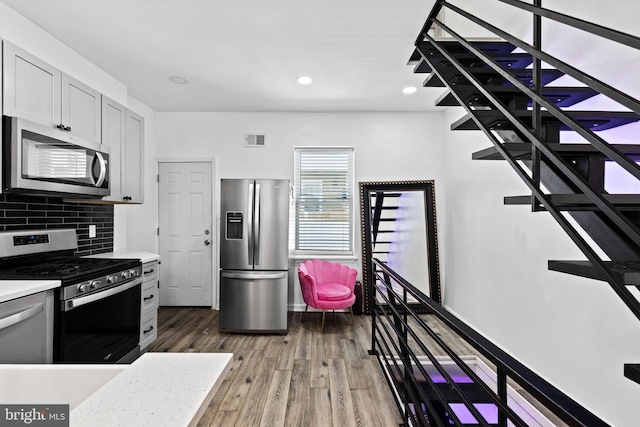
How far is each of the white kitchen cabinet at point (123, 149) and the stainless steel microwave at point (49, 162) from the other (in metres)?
0.27

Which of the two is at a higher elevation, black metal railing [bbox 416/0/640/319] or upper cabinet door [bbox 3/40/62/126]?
upper cabinet door [bbox 3/40/62/126]

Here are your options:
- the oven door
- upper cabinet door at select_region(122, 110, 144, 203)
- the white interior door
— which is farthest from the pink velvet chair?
upper cabinet door at select_region(122, 110, 144, 203)

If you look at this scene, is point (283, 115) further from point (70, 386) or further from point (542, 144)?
point (70, 386)

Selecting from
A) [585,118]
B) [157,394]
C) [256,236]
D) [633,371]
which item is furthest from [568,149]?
[256,236]

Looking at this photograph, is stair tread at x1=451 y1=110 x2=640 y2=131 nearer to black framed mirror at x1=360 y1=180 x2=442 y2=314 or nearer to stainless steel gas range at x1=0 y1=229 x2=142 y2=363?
stainless steel gas range at x1=0 y1=229 x2=142 y2=363

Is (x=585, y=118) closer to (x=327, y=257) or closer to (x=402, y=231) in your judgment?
(x=402, y=231)

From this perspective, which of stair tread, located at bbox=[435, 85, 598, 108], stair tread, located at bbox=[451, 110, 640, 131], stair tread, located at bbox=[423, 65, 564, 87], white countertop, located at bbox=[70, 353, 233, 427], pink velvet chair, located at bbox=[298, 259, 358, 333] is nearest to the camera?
white countertop, located at bbox=[70, 353, 233, 427]

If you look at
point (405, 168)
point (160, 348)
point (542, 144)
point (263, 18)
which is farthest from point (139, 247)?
point (542, 144)

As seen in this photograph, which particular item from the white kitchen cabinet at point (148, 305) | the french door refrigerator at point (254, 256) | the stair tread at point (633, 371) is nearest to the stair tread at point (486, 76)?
the stair tread at point (633, 371)

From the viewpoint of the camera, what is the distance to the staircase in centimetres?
82

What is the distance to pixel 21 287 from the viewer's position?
1.71m

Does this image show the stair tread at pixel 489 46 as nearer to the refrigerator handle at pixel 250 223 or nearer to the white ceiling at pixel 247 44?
the white ceiling at pixel 247 44

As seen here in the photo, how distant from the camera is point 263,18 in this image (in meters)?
2.34

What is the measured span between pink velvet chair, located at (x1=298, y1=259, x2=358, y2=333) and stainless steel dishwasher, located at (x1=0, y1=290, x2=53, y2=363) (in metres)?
2.30
